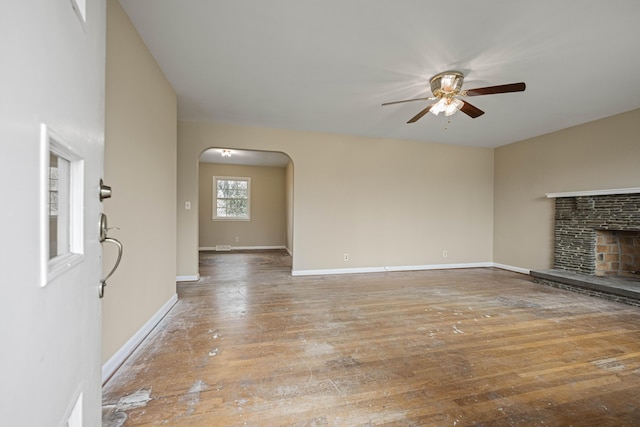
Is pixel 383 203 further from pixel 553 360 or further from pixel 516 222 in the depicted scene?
pixel 553 360

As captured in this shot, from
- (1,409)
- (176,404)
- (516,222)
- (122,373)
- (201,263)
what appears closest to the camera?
(1,409)

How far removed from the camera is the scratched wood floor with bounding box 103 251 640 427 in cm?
147

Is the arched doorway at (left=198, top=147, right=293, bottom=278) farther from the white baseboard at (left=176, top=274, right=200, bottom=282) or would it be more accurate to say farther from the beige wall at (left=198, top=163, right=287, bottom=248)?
the white baseboard at (left=176, top=274, right=200, bottom=282)

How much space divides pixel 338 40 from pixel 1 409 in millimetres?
2571

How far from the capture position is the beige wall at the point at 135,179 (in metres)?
1.77

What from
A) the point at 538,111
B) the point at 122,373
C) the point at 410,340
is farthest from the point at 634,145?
the point at 122,373

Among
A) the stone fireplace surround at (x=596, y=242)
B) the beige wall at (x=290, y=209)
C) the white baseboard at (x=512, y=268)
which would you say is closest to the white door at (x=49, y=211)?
the stone fireplace surround at (x=596, y=242)

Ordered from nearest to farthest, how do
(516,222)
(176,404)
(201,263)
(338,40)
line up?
1. (176,404)
2. (338,40)
3. (516,222)
4. (201,263)

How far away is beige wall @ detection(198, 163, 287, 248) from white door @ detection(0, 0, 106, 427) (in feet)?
23.1

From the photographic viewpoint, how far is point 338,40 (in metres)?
2.18

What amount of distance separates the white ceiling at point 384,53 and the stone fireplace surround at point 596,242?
4.20 feet

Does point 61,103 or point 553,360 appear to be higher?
point 61,103

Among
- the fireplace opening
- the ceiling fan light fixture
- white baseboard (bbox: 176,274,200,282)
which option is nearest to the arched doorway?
white baseboard (bbox: 176,274,200,282)

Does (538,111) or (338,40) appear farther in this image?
(538,111)
